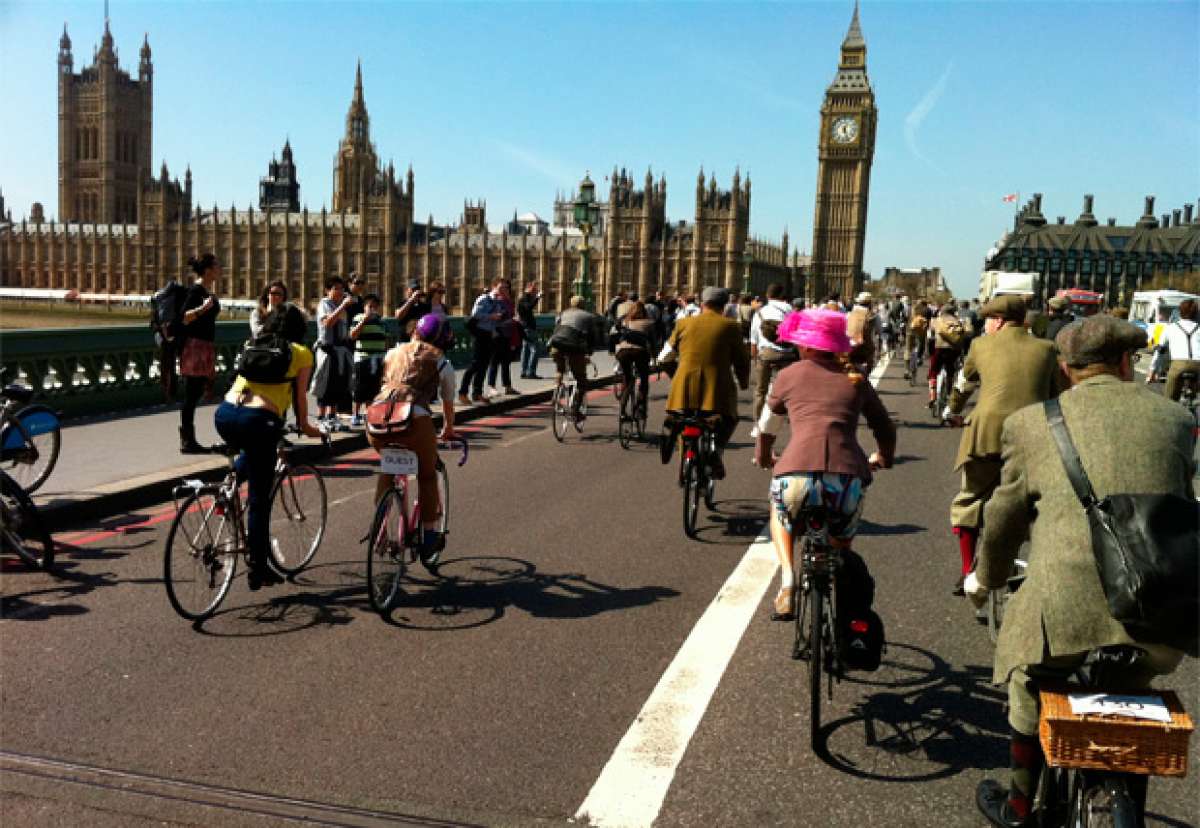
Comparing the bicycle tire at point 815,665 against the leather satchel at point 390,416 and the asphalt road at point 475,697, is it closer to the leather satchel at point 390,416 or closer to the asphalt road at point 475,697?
the asphalt road at point 475,697

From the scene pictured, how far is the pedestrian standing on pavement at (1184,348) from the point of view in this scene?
13.2 meters

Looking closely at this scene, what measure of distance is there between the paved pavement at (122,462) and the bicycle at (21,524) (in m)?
1.15

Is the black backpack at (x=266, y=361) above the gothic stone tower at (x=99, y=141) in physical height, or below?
below

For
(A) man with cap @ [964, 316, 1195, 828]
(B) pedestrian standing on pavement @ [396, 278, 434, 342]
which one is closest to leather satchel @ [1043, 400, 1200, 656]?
(A) man with cap @ [964, 316, 1195, 828]

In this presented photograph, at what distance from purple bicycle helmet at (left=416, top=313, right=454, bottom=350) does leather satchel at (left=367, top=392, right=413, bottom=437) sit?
1.65 feet

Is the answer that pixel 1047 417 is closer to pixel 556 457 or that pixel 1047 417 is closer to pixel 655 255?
pixel 556 457

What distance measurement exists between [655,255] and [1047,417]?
103m

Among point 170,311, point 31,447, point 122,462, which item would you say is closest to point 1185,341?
point 170,311

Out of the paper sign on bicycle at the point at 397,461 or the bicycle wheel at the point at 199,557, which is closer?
the bicycle wheel at the point at 199,557


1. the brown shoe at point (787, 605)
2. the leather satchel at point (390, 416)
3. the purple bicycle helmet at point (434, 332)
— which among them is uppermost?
the purple bicycle helmet at point (434, 332)

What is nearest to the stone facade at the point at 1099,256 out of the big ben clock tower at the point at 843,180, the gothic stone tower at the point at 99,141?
the big ben clock tower at the point at 843,180

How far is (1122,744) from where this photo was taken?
2.79 meters

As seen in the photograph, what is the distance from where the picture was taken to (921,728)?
4527mm

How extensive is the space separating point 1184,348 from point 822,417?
10860mm
